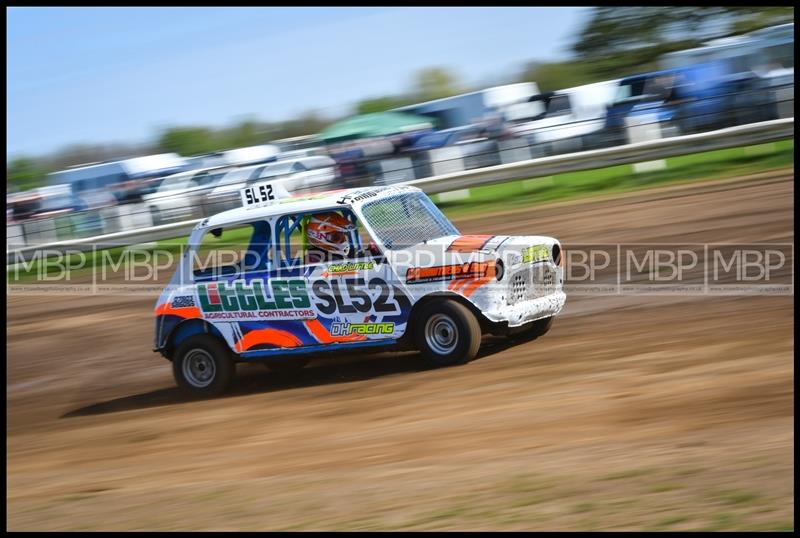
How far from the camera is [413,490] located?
556cm

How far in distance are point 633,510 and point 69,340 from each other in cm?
973

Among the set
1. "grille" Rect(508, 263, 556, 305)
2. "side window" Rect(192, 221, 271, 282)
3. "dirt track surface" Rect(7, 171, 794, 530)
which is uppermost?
"side window" Rect(192, 221, 271, 282)

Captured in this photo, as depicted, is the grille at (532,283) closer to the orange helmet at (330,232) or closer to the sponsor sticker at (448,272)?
the sponsor sticker at (448,272)

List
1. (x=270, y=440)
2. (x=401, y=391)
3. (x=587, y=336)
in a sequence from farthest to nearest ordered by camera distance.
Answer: (x=587, y=336), (x=401, y=391), (x=270, y=440)

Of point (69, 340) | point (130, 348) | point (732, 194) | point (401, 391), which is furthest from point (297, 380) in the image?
point (732, 194)

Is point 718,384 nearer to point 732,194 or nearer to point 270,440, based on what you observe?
point 270,440

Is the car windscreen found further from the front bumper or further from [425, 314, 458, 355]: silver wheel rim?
the front bumper

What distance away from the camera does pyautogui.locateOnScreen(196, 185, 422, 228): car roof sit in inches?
337

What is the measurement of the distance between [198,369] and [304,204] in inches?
75.9

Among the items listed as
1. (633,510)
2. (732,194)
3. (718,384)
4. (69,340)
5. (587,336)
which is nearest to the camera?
(633,510)

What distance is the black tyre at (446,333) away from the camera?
26.8 feet

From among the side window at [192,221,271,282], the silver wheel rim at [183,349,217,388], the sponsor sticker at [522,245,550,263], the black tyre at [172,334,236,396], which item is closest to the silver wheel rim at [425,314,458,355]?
the sponsor sticker at [522,245,550,263]

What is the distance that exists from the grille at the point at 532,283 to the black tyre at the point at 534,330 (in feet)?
1.55

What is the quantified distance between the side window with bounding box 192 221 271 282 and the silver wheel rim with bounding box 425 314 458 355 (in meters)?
1.60
